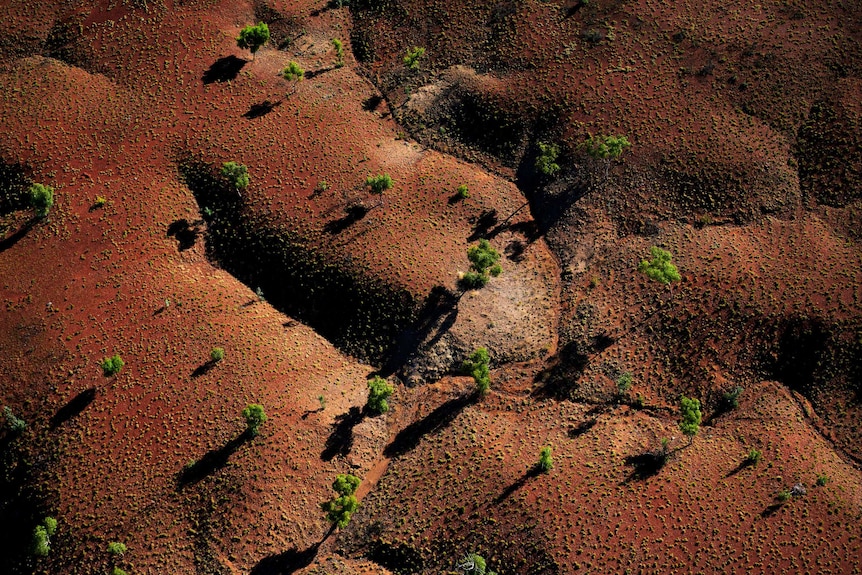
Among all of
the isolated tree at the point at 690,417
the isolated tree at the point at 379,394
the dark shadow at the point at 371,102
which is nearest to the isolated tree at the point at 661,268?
the isolated tree at the point at 690,417

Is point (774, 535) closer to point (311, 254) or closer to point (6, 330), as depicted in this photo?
point (311, 254)

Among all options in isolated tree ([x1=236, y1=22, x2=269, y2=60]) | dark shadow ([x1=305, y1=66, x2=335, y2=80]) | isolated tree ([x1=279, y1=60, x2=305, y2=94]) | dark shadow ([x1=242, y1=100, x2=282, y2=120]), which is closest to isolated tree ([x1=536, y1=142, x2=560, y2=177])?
dark shadow ([x1=305, y1=66, x2=335, y2=80])

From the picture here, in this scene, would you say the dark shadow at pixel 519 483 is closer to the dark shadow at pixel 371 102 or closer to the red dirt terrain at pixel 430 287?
the red dirt terrain at pixel 430 287

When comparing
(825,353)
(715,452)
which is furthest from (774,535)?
(825,353)

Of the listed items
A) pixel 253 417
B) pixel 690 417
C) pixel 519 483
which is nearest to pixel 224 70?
pixel 253 417

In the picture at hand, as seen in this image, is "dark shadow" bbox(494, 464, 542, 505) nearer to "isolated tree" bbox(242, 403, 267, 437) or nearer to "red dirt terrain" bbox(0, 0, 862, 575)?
"red dirt terrain" bbox(0, 0, 862, 575)

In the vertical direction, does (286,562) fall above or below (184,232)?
below

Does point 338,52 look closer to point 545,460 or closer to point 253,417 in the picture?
point 253,417
